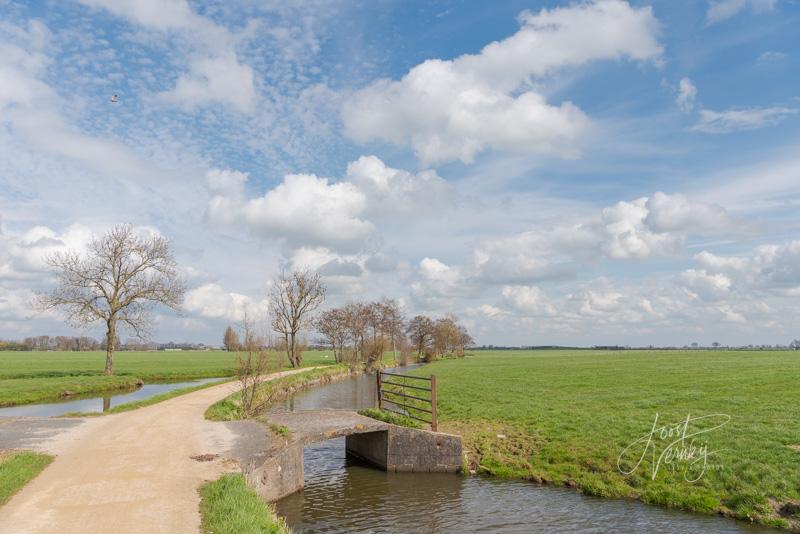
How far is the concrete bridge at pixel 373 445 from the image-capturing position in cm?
1382

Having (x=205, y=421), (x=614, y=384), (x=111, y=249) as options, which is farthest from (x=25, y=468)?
(x=111, y=249)

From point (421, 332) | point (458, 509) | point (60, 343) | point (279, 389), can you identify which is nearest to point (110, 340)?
point (279, 389)

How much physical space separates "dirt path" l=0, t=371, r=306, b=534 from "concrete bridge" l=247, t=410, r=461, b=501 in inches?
69.1

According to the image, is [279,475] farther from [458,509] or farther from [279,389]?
[279,389]

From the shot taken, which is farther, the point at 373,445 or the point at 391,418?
the point at 391,418

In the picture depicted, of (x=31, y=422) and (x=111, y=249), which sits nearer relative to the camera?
(x=31, y=422)

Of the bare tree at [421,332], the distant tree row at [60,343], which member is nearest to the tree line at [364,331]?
the bare tree at [421,332]

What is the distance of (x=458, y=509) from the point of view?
12281mm

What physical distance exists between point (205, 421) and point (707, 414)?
17.5 m

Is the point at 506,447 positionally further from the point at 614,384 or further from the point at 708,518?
the point at 614,384

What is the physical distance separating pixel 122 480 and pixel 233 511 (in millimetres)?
3363

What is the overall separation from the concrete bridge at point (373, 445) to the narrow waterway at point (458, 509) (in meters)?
0.44

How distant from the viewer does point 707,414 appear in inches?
723

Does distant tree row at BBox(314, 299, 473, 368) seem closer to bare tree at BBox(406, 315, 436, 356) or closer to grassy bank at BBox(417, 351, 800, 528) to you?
bare tree at BBox(406, 315, 436, 356)
